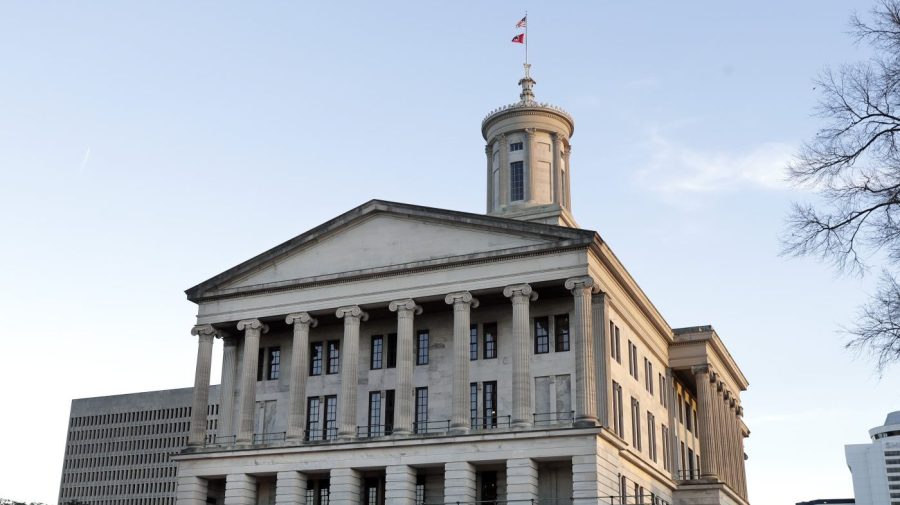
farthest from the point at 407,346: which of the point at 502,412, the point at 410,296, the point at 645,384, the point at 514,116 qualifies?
the point at 514,116

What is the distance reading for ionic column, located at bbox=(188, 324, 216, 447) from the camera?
200 feet

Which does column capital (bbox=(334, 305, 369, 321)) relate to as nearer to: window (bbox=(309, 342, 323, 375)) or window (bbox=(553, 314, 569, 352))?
window (bbox=(309, 342, 323, 375))

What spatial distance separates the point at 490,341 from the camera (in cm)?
5766

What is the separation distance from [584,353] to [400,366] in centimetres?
1052

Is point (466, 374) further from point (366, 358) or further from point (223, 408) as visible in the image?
point (223, 408)

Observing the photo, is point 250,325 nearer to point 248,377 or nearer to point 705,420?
point 248,377

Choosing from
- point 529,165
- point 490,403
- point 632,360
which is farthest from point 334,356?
point 529,165

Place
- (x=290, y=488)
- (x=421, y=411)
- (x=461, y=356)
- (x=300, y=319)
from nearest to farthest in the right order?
(x=461, y=356)
(x=290, y=488)
(x=421, y=411)
(x=300, y=319)

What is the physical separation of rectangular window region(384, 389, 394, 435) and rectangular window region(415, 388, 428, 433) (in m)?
1.51

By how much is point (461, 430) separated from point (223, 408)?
17.2 m

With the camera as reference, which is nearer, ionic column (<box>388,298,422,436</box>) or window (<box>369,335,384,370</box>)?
ionic column (<box>388,298,422,436</box>)

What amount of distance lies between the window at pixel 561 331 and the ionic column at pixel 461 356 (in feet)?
15.5

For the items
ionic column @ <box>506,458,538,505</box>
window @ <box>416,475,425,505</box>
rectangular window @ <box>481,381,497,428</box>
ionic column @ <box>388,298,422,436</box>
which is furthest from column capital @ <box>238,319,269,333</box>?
ionic column @ <box>506,458,538,505</box>

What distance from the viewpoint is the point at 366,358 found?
6050 centimetres
